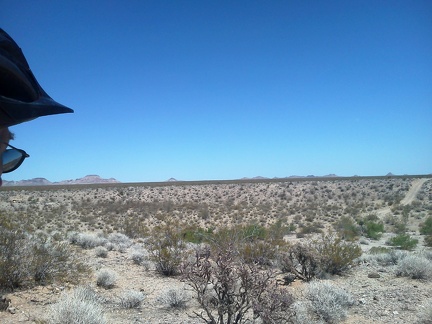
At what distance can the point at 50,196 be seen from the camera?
53.0 m

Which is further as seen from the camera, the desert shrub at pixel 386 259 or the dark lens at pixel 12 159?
the desert shrub at pixel 386 259

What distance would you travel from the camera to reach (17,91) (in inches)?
93.8

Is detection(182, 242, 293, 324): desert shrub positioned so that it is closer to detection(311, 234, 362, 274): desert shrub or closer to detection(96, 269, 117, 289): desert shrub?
detection(96, 269, 117, 289): desert shrub

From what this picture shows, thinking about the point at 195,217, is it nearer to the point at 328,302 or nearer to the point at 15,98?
the point at 328,302

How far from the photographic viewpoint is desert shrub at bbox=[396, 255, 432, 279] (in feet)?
36.6

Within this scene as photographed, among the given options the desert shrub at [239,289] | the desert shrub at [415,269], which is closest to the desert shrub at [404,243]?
the desert shrub at [415,269]

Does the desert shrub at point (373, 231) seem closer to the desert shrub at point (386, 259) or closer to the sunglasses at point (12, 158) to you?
the desert shrub at point (386, 259)

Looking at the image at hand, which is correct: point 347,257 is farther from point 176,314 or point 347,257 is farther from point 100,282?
point 100,282

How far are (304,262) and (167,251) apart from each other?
15.2ft

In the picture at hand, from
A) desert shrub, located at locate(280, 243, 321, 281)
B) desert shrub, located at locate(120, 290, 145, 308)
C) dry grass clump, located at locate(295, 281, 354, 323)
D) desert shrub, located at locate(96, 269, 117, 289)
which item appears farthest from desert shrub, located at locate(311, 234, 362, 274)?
desert shrub, located at locate(96, 269, 117, 289)

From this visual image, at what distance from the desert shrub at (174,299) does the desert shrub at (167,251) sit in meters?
2.94

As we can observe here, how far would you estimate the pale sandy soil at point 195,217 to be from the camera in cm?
842

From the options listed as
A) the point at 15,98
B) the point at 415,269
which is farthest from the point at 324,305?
the point at 15,98

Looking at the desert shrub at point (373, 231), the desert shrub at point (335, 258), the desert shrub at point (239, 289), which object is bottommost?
the desert shrub at point (373, 231)
